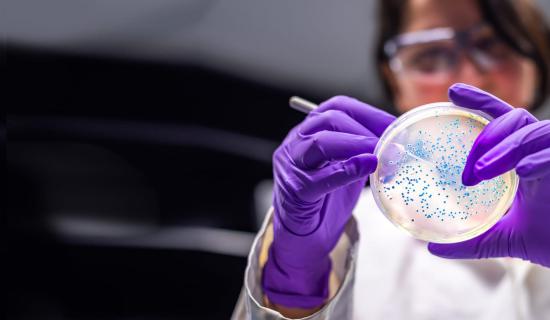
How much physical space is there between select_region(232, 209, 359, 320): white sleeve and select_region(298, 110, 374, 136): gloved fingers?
23 centimetres

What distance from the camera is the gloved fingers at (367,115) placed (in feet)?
2.71

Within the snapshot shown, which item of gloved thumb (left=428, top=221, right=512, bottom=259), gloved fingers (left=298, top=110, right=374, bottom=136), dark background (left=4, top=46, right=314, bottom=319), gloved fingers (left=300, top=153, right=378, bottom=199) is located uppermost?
gloved fingers (left=298, top=110, right=374, bottom=136)

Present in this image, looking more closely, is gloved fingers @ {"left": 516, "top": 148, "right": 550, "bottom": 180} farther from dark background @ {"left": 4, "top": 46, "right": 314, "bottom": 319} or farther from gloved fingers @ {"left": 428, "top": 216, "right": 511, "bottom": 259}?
dark background @ {"left": 4, "top": 46, "right": 314, "bottom": 319}

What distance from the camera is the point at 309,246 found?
89cm

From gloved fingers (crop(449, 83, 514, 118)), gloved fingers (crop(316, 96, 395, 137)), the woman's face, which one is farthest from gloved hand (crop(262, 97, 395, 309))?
the woman's face

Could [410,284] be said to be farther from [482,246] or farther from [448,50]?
[448,50]

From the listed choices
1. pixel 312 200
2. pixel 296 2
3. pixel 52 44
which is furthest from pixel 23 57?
pixel 312 200

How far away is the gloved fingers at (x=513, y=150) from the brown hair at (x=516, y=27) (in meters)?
0.60

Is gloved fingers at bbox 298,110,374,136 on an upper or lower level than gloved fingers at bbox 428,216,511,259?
upper

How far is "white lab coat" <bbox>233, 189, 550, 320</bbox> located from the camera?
938 mm

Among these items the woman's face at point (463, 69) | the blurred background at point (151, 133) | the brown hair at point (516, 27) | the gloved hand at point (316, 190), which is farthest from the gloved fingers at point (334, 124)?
the blurred background at point (151, 133)

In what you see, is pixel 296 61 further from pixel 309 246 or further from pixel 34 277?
pixel 34 277

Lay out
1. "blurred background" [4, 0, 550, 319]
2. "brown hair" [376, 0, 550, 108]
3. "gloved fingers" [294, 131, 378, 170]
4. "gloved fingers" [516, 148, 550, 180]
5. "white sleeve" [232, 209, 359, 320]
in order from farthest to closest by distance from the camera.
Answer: "blurred background" [4, 0, 550, 319] → "brown hair" [376, 0, 550, 108] → "white sleeve" [232, 209, 359, 320] → "gloved fingers" [294, 131, 378, 170] → "gloved fingers" [516, 148, 550, 180]

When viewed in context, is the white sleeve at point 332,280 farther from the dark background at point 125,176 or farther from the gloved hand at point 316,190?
the dark background at point 125,176
